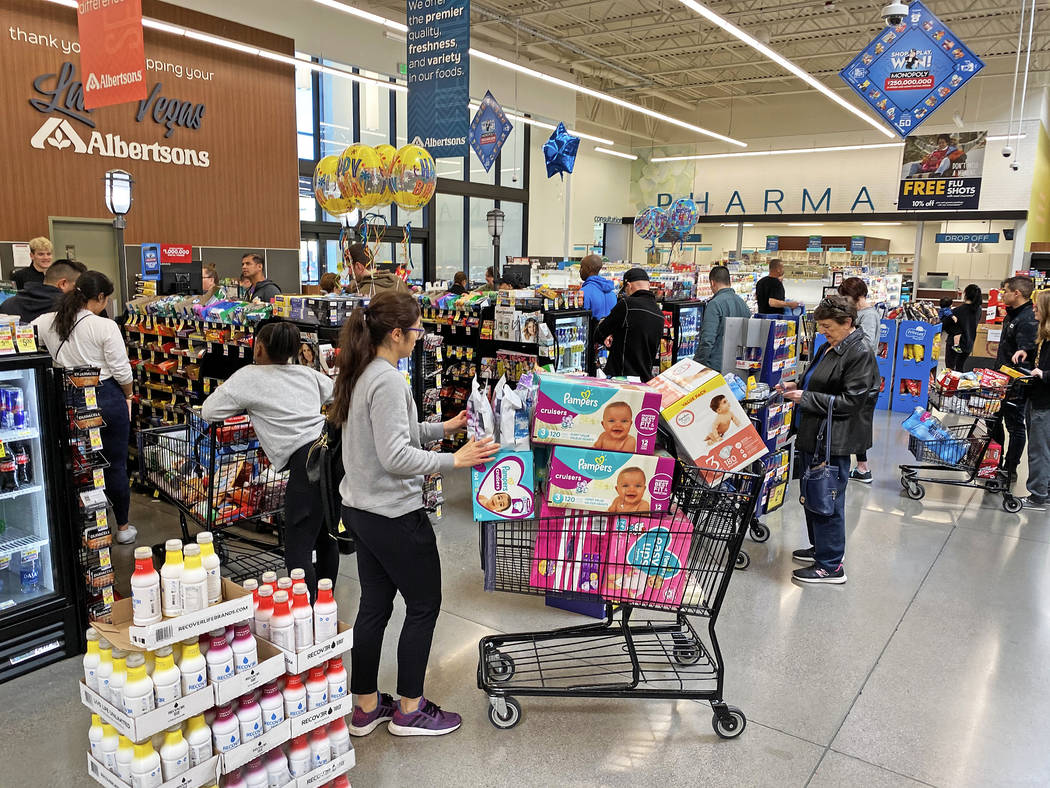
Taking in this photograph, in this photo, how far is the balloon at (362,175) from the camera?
727cm

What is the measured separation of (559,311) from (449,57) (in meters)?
3.96

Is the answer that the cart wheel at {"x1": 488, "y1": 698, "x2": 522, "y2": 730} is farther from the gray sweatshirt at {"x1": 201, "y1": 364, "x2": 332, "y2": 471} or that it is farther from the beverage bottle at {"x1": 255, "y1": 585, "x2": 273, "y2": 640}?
the gray sweatshirt at {"x1": 201, "y1": 364, "x2": 332, "y2": 471}

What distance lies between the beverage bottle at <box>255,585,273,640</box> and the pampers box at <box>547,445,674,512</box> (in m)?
1.05

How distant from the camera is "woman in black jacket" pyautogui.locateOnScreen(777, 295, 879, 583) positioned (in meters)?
4.16

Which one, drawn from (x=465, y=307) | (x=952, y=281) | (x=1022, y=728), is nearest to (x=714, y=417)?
(x=1022, y=728)

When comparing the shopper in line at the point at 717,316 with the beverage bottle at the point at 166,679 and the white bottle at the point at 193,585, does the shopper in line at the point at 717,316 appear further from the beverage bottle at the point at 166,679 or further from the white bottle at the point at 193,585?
the beverage bottle at the point at 166,679

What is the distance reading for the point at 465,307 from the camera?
21.3ft

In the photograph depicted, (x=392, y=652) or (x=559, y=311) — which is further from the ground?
(x=559, y=311)

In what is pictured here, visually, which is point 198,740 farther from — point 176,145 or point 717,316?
point 176,145

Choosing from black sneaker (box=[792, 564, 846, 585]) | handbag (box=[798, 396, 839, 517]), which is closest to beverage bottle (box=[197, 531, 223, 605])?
handbag (box=[798, 396, 839, 517])

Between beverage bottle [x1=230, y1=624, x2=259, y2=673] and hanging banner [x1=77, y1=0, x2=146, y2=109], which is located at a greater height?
hanging banner [x1=77, y1=0, x2=146, y2=109]

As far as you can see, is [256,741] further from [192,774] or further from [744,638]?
[744,638]

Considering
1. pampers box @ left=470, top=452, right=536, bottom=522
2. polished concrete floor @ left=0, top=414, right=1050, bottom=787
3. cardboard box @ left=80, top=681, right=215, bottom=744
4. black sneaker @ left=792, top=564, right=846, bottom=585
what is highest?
pampers box @ left=470, top=452, right=536, bottom=522

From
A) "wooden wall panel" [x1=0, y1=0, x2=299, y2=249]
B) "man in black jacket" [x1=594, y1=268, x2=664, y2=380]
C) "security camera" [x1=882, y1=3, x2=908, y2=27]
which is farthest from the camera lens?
"wooden wall panel" [x1=0, y1=0, x2=299, y2=249]
